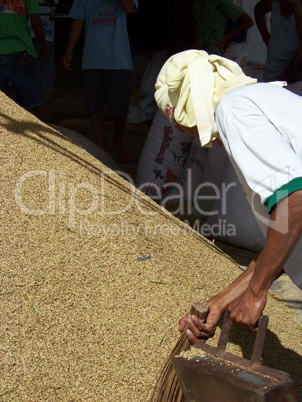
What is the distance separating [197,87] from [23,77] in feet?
9.16

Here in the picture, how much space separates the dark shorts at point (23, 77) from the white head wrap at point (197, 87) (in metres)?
2.58

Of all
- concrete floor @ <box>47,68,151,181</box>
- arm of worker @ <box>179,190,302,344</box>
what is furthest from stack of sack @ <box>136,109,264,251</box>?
arm of worker @ <box>179,190,302,344</box>

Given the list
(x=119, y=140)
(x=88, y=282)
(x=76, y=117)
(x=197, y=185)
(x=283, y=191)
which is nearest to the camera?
(x=283, y=191)

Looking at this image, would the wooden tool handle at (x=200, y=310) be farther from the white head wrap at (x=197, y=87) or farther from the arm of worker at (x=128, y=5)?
the arm of worker at (x=128, y=5)

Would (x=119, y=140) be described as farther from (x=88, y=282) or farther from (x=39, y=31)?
(x=88, y=282)

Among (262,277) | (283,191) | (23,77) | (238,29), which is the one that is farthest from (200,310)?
(238,29)

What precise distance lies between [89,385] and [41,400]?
156 millimetres

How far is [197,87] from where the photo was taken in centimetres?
204

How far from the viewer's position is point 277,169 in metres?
1.81

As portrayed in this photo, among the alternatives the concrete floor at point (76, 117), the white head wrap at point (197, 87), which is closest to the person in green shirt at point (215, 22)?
the concrete floor at point (76, 117)

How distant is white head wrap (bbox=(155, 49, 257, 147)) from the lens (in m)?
2.00

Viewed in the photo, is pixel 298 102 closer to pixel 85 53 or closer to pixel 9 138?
pixel 9 138

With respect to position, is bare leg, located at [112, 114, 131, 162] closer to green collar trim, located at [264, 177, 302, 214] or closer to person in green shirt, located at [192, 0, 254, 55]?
person in green shirt, located at [192, 0, 254, 55]

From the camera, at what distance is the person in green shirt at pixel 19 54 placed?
4547 millimetres
